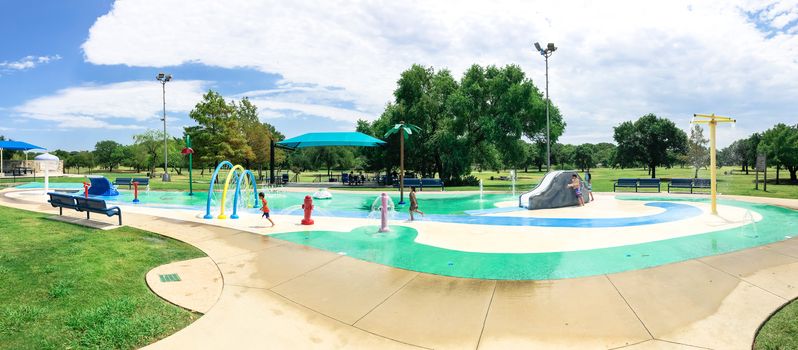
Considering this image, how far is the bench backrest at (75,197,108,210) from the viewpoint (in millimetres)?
12320

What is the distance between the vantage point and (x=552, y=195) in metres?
19.9

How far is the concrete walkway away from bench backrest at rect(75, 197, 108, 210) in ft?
20.5

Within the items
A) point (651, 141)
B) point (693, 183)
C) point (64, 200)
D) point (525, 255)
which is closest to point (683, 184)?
point (693, 183)

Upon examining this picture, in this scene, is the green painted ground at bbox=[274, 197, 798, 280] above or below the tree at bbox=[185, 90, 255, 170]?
below

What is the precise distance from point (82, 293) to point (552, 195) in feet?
60.2

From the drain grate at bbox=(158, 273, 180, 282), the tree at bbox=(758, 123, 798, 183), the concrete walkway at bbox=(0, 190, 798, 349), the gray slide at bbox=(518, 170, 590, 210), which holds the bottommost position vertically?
the concrete walkway at bbox=(0, 190, 798, 349)

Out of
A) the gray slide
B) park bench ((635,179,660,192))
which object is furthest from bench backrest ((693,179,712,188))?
the gray slide

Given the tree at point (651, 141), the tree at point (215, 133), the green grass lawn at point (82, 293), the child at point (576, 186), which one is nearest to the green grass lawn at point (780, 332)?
the green grass lawn at point (82, 293)

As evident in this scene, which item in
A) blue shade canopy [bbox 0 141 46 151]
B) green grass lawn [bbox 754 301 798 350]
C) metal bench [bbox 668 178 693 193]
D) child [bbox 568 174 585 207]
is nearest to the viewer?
green grass lawn [bbox 754 301 798 350]

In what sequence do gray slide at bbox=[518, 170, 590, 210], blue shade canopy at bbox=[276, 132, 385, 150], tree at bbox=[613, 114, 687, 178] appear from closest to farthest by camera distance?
gray slide at bbox=[518, 170, 590, 210], blue shade canopy at bbox=[276, 132, 385, 150], tree at bbox=[613, 114, 687, 178]

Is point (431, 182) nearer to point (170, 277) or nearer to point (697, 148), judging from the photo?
point (170, 277)

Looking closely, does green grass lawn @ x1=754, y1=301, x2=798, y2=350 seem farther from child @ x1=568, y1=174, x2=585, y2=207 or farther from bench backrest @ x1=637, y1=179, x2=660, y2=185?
bench backrest @ x1=637, y1=179, x2=660, y2=185

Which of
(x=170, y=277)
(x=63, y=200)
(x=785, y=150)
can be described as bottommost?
(x=170, y=277)

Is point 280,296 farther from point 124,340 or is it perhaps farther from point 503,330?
point 503,330
